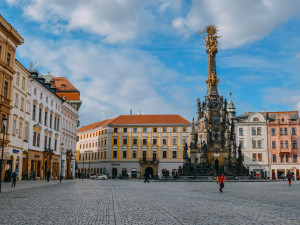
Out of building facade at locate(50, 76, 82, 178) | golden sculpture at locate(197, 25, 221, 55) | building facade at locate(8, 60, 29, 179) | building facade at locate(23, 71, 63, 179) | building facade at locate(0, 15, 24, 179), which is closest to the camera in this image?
building facade at locate(0, 15, 24, 179)

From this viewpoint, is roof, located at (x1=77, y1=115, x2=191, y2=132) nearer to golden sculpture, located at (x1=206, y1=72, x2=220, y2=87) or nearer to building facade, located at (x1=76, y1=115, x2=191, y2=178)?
building facade, located at (x1=76, y1=115, x2=191, y2=178)

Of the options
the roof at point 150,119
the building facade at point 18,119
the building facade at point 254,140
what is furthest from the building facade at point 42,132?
the building facade at point 254,140

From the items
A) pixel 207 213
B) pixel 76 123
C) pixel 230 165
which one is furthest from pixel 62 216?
A: pixel 76 123

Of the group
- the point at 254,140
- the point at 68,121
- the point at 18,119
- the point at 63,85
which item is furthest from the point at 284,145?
the point at 18,119

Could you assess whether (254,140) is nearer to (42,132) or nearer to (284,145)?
(284,145)

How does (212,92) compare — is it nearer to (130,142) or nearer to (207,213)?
(130,142)

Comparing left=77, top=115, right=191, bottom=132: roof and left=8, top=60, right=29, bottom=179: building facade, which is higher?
left=77, top=115, right=191, bottom=132: roof

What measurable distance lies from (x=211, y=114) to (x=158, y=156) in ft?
123

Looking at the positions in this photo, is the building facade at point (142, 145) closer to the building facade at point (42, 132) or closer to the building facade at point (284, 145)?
the building facade at point (284, 145)

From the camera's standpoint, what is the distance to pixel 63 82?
2813 inches

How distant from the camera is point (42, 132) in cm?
4931

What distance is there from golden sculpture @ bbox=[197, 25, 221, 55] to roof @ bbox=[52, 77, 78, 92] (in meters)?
28.2

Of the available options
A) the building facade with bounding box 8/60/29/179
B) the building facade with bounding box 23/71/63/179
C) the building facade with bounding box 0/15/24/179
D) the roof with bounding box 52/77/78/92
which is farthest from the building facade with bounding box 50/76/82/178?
the building facade with bounding box 0/15/24/179

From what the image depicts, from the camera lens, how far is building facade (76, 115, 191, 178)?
3452 inches
